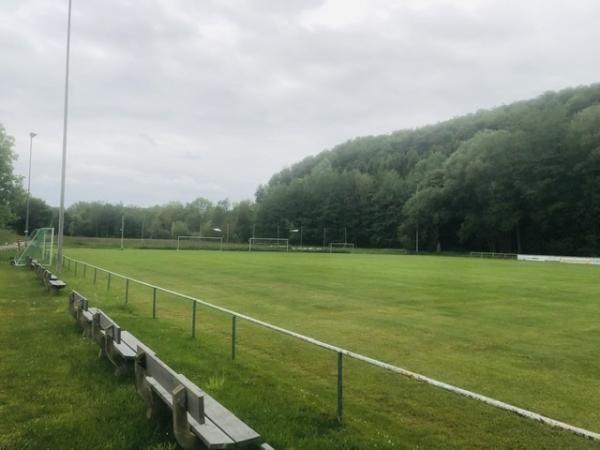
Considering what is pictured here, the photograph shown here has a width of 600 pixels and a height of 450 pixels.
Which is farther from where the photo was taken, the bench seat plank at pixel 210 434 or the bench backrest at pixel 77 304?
the bench backrest at pixel 77 304

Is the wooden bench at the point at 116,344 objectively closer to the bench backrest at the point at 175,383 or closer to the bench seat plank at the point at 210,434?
the bench backrest at the point at 175,383

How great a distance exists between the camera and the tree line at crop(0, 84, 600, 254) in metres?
64.1

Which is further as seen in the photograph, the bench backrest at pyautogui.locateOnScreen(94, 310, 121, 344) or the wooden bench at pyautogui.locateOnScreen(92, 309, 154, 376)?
the bench backrest at pyautogui.locateOnScreen(94, 310, 121, 344)

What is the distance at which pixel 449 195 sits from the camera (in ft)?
262

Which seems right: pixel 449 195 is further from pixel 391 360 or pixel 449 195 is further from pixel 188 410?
pixel 188 410

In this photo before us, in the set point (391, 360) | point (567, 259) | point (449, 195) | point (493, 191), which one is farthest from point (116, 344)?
point (449, 195)

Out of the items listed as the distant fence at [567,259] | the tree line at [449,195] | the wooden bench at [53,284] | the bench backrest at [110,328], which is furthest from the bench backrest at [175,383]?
the distant fence at [567,259]

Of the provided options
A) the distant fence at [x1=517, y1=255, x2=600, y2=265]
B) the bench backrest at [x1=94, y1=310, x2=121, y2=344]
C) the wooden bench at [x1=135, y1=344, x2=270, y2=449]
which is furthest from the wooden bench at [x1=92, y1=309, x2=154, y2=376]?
the distant fence at [x1=517, y1=255, x2=600, y2=265]

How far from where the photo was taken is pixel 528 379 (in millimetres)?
7078

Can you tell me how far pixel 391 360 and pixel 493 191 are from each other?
227ft

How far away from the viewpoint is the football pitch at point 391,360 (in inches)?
192

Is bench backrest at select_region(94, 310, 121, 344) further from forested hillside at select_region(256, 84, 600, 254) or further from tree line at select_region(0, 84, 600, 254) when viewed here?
forested hillside at select_region(256, 84, 600, 254)

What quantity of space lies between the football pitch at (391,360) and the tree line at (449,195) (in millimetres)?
25283

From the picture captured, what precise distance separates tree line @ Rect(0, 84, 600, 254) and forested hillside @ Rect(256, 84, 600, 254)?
16 centimetres
